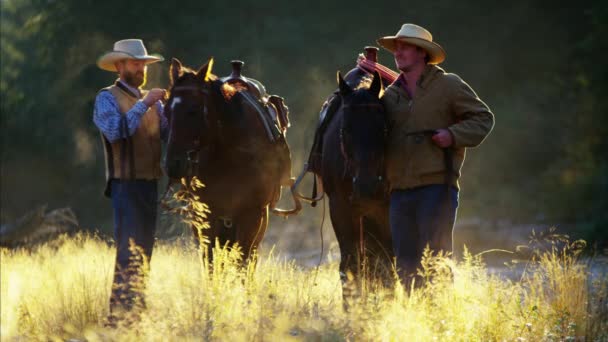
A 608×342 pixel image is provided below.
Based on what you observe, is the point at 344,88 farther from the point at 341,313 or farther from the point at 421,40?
the point at 341,313

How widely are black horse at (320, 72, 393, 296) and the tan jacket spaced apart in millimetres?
143

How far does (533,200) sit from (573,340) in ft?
54.8

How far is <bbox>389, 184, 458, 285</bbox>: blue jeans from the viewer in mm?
7438

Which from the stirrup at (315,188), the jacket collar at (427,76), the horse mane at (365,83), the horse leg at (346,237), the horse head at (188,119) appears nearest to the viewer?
the jacket collar at (427,76)

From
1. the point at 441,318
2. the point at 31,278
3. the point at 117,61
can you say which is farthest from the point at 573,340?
the point at 31,278

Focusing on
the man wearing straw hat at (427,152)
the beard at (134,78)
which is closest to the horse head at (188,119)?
the beard at (134,78)

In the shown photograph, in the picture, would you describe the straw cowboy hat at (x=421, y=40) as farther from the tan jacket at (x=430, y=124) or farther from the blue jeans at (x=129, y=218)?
the blue jeans at (x=129, y=218)

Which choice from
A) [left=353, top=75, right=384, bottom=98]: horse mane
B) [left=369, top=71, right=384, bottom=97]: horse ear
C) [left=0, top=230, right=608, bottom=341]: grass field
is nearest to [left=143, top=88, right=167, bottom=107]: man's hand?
[left=0, top=230, right=608, bottom=341]: grass field

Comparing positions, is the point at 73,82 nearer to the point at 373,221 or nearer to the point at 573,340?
the point at 373,221

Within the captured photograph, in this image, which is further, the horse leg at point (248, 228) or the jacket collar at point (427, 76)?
the horse leg at point (248, 228)

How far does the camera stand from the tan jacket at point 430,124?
7441mm

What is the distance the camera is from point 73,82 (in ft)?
67.8

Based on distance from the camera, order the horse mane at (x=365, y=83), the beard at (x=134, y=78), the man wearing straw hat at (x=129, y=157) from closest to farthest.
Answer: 1. the horse mane at (x=365, y=83)
2. the man wearing straw hat at (x=129, y=157)
3. the beard at (x=134, y=78)

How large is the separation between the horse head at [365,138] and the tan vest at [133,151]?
5.52 ft
